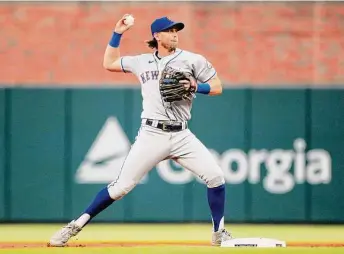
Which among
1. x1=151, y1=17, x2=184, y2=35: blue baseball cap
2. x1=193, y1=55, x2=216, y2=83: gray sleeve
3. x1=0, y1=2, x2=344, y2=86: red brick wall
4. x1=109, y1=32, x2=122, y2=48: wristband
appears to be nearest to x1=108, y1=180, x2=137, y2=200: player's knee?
x1=193, y1=55, x2=216, y2=83: gray sleeve

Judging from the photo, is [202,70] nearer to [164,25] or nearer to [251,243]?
[164,25]

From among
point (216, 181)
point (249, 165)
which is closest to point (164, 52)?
point (216, 181)

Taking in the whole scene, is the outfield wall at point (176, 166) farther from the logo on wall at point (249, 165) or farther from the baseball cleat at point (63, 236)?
the baseball cleat at point (63, 236)

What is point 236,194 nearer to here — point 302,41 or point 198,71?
point 198,71

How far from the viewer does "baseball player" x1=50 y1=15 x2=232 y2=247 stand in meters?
8.12

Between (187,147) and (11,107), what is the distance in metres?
3.72

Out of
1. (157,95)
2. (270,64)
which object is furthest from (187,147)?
(270,64)

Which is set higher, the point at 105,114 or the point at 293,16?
the point at 293,16

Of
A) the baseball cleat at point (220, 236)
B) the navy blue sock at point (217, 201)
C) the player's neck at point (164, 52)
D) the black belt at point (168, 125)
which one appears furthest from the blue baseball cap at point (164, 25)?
the baseball cleat at point (220, 236)

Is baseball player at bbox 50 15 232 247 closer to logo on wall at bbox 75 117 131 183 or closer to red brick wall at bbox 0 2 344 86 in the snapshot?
logo on wall at bbox 75 117 131 183

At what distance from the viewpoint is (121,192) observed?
8133 mm

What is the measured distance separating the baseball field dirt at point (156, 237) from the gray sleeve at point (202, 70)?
4.39 feet

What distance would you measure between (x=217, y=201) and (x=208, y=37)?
8.05m

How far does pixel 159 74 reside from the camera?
8.16 m
